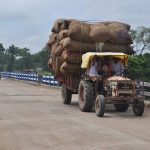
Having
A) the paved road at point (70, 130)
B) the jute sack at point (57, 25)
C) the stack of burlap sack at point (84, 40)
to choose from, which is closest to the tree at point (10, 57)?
the jute sack at point (57, 25)

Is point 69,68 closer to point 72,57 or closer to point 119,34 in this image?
point 72,57

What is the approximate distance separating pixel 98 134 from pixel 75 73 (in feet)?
25.4

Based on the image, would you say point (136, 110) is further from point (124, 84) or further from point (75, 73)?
point (75, 73)

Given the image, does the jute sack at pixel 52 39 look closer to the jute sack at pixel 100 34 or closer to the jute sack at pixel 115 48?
the jute sack at pixel 100 34

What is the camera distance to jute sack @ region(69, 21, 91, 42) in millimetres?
18328

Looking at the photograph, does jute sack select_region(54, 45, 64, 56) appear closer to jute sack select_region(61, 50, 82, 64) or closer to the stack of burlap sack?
the stack of burlap sack

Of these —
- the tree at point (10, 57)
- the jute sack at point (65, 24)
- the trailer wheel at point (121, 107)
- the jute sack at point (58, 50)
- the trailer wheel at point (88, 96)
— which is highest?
the tree at point (10, 57)

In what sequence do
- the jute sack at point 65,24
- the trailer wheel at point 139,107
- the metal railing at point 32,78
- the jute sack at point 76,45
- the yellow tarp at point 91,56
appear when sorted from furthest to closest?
1. the metal railing at point 32,78
2. the jute sack at point 65,24
3. the jute sack at point 76,45
4. the yellow tarp at point 91,56
5. the trailer wheel at point 139,107

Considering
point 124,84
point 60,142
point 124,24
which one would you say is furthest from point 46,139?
point 124,24

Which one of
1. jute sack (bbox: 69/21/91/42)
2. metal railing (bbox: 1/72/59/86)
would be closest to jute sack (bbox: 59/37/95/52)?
jute sack (bbox: 69/21/91/42)

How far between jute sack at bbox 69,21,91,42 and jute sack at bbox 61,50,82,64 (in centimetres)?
56

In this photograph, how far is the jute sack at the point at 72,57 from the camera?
18.3m

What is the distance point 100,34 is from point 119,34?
0.82 metres

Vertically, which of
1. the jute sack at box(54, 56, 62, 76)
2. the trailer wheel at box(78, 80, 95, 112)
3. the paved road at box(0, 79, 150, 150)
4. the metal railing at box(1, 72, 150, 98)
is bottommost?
the paved road at box(0, 79, 150, 150)
